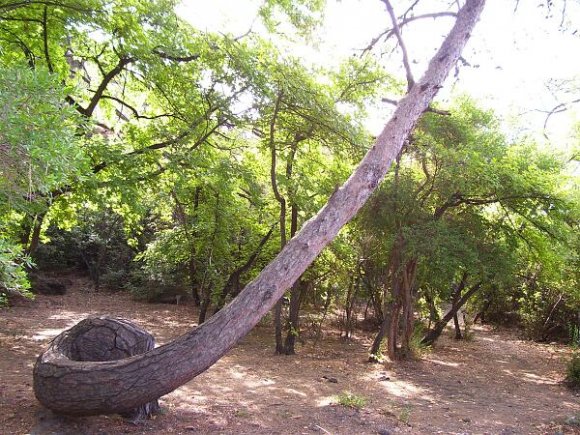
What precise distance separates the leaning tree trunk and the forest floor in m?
0.43

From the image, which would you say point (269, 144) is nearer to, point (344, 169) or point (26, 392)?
point (344, 169)

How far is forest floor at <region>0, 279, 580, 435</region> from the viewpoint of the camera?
4.89 metres

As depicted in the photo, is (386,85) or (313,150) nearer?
(386,85)

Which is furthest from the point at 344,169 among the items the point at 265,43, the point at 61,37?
the point at 61,37

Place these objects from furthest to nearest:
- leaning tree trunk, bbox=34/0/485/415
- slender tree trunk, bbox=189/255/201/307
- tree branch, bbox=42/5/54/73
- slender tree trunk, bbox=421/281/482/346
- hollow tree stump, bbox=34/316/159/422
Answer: slender tree trunk, bbox=189/255/201/307
slender tree trunk, bbox=421/281/482/346
tree branch, bbox=42/5/54/73
hollow tree stump, bbox=34/316/159/422
leaning tree trunk, bbox=34/0/485/415

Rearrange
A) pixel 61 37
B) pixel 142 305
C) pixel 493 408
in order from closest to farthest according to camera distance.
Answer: pixel 493 408
pixel 61 37
pixel 142 305

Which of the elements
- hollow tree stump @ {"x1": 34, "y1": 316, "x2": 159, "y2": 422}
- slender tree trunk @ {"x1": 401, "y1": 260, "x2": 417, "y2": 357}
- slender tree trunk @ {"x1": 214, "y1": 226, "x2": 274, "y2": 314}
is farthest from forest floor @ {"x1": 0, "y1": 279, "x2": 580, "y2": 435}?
slender tree trunk @ {"x1": 214, "y1": 226, "x2": 274, "y2": 314}

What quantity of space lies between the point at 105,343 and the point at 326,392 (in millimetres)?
3681

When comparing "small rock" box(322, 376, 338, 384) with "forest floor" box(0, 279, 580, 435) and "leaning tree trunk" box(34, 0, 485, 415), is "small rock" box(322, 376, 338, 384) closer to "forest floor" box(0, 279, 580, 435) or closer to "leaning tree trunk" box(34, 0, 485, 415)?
"forest floor" box(0, 279, 580, 435)

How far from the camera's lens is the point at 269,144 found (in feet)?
28.4

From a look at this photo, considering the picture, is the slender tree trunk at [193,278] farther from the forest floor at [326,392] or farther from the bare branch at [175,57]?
the bare branch at [175,57]

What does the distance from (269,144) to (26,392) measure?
18.0ft

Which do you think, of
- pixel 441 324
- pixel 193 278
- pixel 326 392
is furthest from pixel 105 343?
pixel 441 324

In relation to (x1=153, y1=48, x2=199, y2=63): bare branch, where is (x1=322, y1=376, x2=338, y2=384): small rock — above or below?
below
